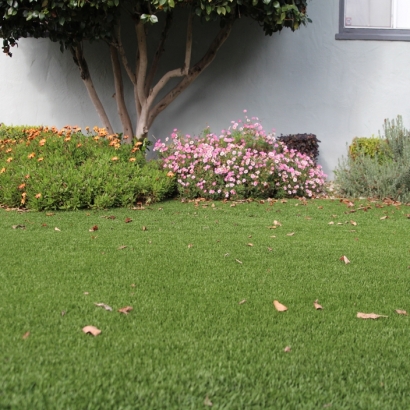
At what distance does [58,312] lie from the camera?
3.10m

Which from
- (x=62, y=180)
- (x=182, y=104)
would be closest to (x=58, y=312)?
(x=62, y=180)

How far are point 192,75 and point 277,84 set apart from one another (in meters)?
1.97

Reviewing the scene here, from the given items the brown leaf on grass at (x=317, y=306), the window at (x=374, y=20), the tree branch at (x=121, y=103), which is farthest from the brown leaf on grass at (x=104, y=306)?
the window at (x=374, y=20)

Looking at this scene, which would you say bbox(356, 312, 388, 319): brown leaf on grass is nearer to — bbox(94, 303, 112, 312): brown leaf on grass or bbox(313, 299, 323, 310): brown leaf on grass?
bbox(313, 299, 323, 310): brown leaf on grass

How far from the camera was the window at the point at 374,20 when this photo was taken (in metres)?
10.6

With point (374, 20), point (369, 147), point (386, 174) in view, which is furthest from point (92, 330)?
point (374, 20)

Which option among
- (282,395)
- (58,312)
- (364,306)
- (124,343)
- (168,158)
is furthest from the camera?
(168,158)

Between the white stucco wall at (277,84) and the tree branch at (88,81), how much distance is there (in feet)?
1.42

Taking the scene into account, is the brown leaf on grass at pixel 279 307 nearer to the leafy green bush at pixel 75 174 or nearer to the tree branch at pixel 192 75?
the leafy green bush at pixel 75 174

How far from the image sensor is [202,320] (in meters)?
3.04

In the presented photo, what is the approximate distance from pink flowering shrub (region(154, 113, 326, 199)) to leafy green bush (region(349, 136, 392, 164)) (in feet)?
4.55

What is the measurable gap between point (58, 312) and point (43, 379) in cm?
87

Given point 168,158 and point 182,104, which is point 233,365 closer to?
point 168,158

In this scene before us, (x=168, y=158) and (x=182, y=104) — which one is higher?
(x=182, y=104)
